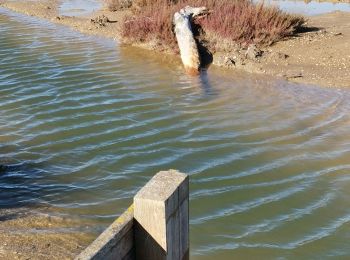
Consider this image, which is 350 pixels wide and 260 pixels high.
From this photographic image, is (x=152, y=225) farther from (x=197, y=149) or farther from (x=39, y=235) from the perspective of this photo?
(x=197, y=149)

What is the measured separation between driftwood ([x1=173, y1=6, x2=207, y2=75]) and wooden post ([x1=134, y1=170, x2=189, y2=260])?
870 centimetres

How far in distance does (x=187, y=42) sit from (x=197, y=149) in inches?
216

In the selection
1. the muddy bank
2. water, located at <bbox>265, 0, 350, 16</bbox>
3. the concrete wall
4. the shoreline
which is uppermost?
the concrete wall

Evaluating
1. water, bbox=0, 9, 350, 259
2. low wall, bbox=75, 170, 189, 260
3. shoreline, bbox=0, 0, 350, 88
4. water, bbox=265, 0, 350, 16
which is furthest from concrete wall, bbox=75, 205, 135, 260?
water, bbox=265, 0, 350, 16

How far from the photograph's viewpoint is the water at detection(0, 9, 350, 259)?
223 inches

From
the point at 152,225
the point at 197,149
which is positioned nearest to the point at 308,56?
the point at 197,149

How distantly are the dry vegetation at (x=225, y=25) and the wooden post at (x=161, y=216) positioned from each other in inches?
395

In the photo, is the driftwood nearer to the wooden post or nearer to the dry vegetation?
the dry vegetation

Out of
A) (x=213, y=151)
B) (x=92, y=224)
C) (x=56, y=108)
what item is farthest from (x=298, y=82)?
(x=92, y=224)

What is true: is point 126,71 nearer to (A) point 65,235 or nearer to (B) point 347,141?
(B) point 347,141

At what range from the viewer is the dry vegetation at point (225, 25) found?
13062mm

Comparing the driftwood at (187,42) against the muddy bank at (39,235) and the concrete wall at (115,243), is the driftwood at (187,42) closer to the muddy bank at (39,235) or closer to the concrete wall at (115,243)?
the muddy bank at (39,235)

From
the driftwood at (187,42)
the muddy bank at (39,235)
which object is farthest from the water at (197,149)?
the driftwood at (187,42)

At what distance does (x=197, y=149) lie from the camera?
762cm
